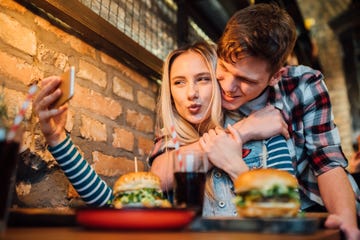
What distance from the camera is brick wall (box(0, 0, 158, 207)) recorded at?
1.48 metres

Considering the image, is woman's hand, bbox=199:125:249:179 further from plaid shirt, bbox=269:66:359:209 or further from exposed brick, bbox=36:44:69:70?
exposed brick, bbox=36:44:69:70

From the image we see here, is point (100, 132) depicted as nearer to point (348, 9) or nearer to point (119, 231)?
point (119, 231)

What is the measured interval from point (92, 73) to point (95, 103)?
0.15 metres

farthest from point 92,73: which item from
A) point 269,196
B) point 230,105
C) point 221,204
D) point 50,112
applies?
point 269,196

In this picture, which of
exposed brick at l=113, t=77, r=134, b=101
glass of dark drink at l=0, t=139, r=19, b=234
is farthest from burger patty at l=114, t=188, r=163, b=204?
exposed brick at l=113, t=77, r=134, b=101

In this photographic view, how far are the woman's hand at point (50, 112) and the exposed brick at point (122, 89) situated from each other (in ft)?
2.18

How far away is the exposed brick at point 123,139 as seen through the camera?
2.12m

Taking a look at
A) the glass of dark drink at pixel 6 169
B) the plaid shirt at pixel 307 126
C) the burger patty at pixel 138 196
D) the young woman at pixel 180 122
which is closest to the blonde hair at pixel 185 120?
the young woman at pixel 180 122

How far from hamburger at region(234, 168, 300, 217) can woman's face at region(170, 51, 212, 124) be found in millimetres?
827

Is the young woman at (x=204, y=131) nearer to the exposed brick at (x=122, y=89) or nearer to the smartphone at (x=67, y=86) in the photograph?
the exposed brick at (x=122, y=89)

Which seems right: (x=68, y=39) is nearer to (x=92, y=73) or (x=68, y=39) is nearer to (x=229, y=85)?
(x=92, y=73)

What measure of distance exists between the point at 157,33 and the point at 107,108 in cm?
85

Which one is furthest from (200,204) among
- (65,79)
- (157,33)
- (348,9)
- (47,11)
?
(348,9)

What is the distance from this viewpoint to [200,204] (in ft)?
3.87
